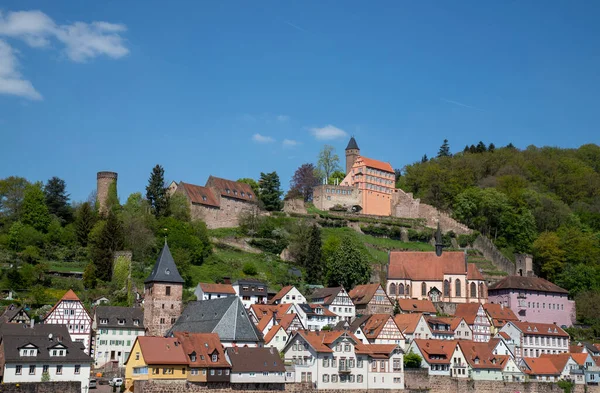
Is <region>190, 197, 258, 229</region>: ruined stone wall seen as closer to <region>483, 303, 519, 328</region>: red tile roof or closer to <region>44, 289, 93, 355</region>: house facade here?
<region>44, 289, 93, 355</region>: house facade

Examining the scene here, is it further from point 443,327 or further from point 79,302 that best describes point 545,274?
point 79,302

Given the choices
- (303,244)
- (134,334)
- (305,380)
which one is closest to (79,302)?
(134,334)

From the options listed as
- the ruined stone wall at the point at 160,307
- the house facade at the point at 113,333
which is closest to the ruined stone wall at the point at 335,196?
the ruined stone wall at the point at 160,307

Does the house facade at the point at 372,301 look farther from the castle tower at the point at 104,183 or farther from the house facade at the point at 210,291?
the castle tower at the point at 104,183

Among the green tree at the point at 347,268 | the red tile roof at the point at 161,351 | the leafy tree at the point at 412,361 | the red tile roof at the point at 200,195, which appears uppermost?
the red tile roof at the point at 200,195

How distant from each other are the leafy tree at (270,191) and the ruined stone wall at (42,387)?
47.3 meters

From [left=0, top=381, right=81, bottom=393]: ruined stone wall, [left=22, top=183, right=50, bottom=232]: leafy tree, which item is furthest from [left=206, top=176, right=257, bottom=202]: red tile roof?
[left=0, top=381, right=81, bottom=393]: ruined stone wall

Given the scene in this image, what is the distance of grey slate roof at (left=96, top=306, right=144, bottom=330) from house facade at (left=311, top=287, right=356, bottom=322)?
1623 cm

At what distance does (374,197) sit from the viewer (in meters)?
104

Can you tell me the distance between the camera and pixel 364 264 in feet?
267

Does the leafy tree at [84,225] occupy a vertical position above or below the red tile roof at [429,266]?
above

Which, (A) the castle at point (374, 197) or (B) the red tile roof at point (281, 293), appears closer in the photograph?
(B) the red tile roof at point (281, 293)

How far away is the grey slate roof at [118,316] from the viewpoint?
63.6 metres

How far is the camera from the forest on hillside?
9112 centimetres
